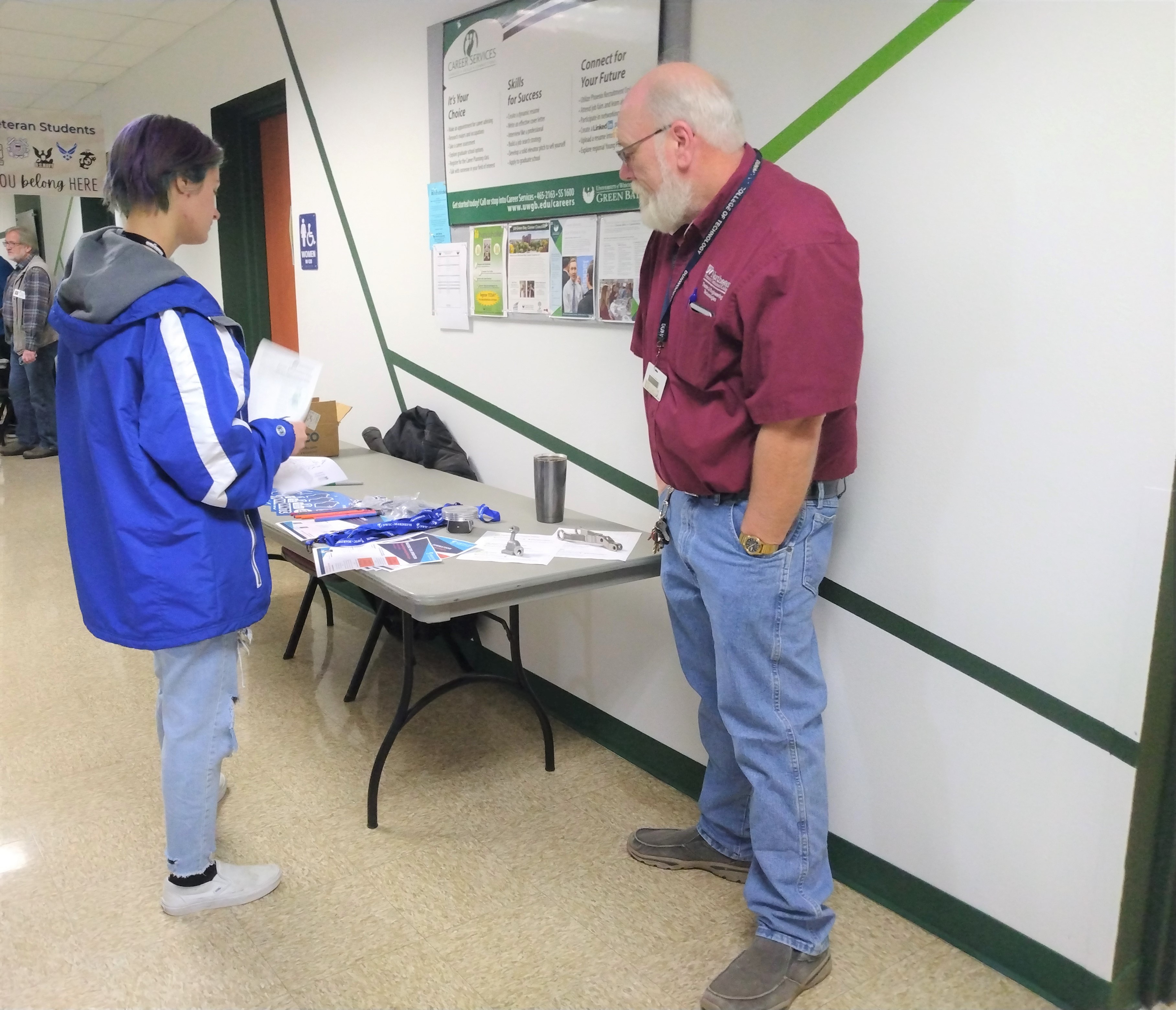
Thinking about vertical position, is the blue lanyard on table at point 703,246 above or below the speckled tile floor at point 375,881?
above

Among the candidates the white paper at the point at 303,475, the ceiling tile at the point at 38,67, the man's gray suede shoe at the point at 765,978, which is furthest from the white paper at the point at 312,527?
the ceiling tile at the point at 38,67

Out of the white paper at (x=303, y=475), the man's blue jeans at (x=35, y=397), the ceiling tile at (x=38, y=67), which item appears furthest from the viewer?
the man's blue jeans at (x=35, y=397)

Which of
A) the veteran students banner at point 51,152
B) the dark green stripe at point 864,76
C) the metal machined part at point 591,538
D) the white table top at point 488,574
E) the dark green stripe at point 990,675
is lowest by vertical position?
the dark green stripe at point 990,675

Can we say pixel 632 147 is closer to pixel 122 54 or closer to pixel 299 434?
pixel 299 434

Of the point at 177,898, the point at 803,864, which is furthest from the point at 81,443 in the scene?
the point at 803,864

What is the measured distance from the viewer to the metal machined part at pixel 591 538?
7.16 feet

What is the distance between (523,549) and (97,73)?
231 inches

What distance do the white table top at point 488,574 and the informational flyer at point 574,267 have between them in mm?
562

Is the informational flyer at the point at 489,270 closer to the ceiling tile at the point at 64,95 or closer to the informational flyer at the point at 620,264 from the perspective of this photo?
the informational flyer at the point at 620,264

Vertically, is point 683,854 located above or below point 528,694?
below

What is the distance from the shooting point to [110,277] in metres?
1.58

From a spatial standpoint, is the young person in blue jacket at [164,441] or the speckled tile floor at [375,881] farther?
the speckled tile floor at [375,881]

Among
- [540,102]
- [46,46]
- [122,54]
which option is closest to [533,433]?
[540,102]

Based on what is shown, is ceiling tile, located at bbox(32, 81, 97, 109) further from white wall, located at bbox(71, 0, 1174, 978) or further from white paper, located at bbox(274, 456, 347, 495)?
white wall, located at bbox(71, 0, 1174, 978)
